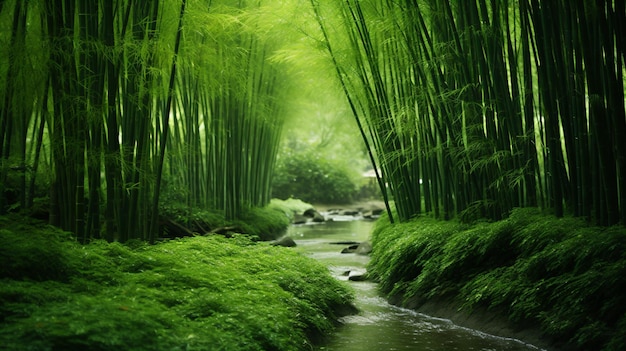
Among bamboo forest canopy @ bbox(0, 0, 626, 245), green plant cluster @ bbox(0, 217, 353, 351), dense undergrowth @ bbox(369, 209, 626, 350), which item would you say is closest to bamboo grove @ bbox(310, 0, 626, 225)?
bamboo forest canopy @ bbox(0, 0, 626, 245)

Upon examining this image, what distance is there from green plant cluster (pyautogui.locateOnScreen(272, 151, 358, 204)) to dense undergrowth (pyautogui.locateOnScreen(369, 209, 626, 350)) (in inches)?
488

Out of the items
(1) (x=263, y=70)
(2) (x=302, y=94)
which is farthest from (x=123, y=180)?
(2) (x=302, y=94)

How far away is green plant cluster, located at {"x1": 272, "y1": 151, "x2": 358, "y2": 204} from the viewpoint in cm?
1753

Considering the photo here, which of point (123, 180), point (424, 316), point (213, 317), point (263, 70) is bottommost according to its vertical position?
point (424, 316)

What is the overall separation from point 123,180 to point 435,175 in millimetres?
2834

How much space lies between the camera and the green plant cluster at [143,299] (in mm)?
Result: 2096

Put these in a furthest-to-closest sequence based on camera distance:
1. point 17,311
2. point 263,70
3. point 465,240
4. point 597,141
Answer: point 263,70 < point 465,240 < point 597,141 < point 17,311

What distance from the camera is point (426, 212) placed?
18.9ft

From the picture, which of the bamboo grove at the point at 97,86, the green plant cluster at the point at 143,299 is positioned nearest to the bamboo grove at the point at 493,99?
the bamboo grove at the point at 97,86

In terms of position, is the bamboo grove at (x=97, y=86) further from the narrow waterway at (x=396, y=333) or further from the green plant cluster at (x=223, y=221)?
the narrow waterway at (x=396, y=333)

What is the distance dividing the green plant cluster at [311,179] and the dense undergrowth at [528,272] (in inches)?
488

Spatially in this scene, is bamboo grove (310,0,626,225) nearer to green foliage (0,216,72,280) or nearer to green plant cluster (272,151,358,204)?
green foliage (0,216,72,280)

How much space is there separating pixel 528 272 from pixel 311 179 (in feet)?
47.4

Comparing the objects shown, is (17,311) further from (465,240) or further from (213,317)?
(465,240)
